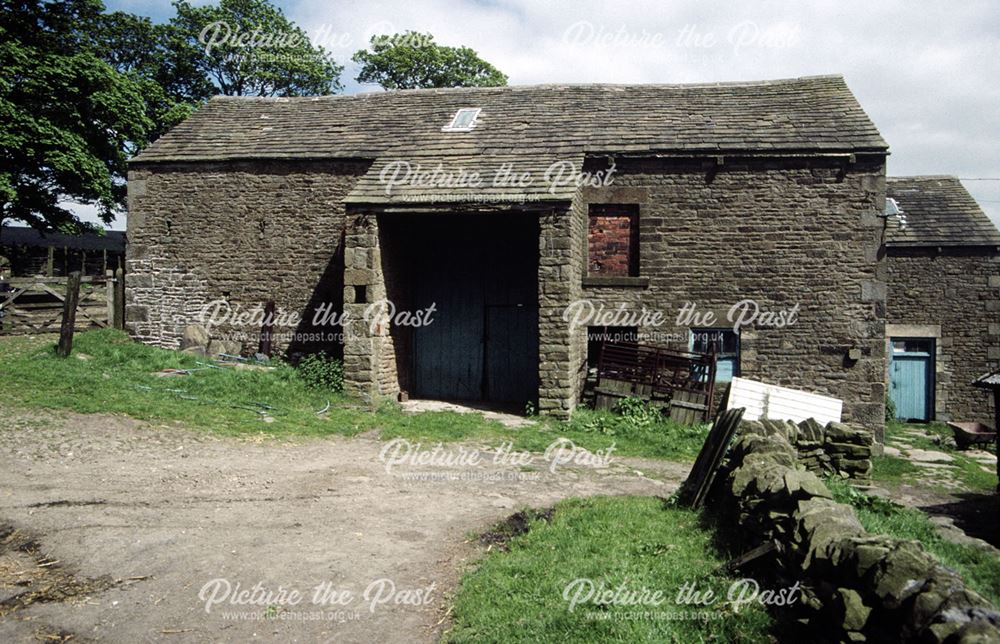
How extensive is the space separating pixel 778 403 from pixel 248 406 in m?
9.61

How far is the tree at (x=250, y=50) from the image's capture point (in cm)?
2942

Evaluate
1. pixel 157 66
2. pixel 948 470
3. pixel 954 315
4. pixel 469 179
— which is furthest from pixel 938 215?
pixel 157 66

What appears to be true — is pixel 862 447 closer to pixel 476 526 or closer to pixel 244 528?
pixel 476 526

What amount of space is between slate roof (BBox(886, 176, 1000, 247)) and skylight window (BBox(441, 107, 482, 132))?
39.1 feet

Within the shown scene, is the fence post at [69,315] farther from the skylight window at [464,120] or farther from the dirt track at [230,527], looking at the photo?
the skylight window at [464,120]

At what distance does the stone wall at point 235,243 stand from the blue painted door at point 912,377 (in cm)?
1528

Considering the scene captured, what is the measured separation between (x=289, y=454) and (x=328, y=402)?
345 cm

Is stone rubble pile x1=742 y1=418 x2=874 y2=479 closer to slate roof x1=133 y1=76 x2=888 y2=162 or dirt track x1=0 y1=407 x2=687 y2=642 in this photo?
dirt track x1=0 y1=407 x2=687 y2=642

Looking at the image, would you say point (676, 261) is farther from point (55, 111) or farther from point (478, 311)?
point (55, 111)

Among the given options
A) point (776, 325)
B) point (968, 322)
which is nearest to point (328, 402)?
point (776, 325)

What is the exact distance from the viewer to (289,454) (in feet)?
30.5

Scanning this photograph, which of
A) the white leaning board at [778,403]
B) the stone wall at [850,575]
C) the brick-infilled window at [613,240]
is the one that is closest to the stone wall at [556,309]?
the brick-infilled window at [613,240]

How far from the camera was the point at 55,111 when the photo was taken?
2020cm

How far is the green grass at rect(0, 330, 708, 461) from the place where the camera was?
10.3m
